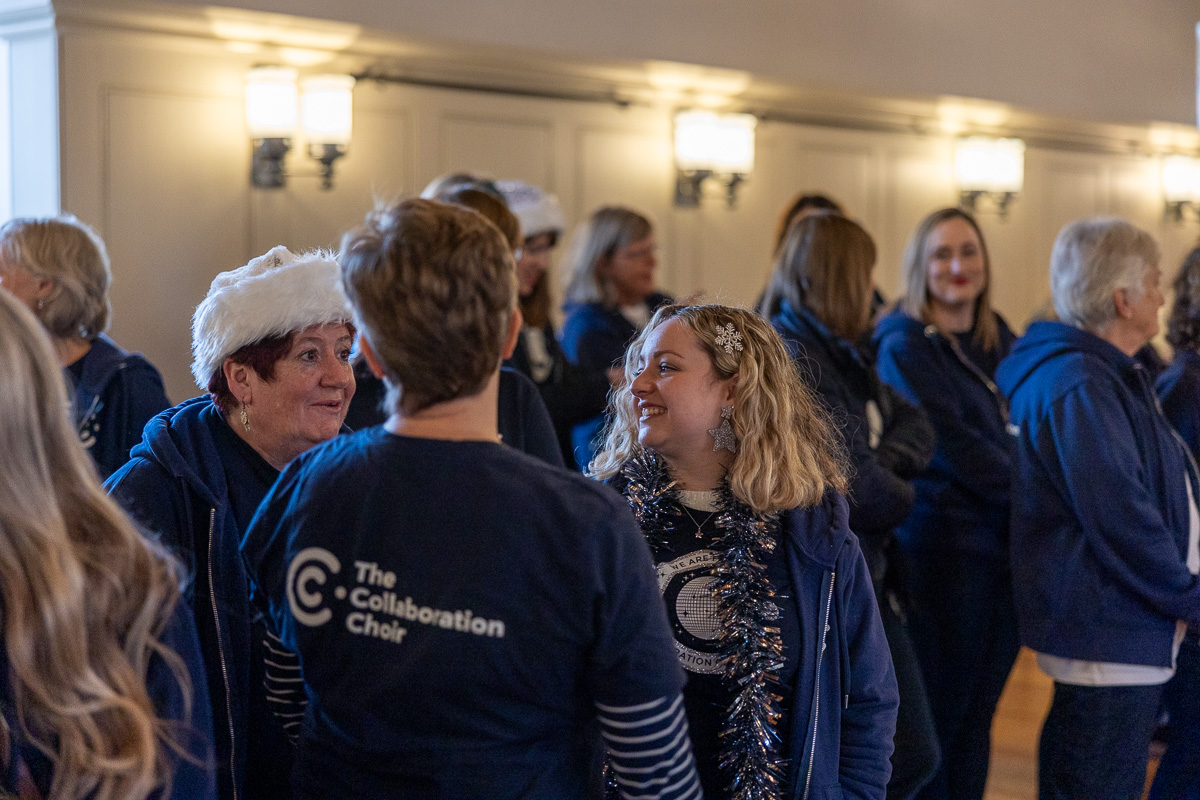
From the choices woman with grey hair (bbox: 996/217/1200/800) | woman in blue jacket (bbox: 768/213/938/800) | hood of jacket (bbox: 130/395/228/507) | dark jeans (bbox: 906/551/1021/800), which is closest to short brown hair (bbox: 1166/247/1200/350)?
woman with grey hair (bbox: 996/217/1200/800)

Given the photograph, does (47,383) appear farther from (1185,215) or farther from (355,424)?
(1185,215)

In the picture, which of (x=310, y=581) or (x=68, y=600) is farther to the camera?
(x=310, y=581)

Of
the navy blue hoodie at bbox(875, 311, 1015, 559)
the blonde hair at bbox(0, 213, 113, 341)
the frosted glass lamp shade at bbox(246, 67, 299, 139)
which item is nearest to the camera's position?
the blonde hair at bbox(0, 213, 113, 341)

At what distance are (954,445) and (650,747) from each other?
2.14m

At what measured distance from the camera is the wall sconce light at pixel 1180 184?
762cm

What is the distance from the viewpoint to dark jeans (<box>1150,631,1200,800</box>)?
9.99 ft

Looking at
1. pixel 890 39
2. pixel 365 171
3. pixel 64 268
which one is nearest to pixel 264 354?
pixel 64 268

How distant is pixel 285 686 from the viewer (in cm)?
157

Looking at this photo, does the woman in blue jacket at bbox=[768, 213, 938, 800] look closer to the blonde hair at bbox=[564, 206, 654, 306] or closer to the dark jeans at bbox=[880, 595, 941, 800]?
the dark jeans at bbox=[880, 595, 941, 800]

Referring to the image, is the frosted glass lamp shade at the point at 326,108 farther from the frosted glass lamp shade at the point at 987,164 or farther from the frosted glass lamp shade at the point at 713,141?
the frosted glass lamp shade at the point at 987,164

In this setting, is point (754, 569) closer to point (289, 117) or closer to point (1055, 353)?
point (1055, 353)

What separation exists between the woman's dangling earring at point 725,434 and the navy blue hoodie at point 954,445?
4.81ft

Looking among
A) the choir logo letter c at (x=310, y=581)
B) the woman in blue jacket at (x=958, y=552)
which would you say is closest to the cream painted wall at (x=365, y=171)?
the woman in blue jacket at (x=958, y=552)

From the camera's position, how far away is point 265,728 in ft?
5.76
